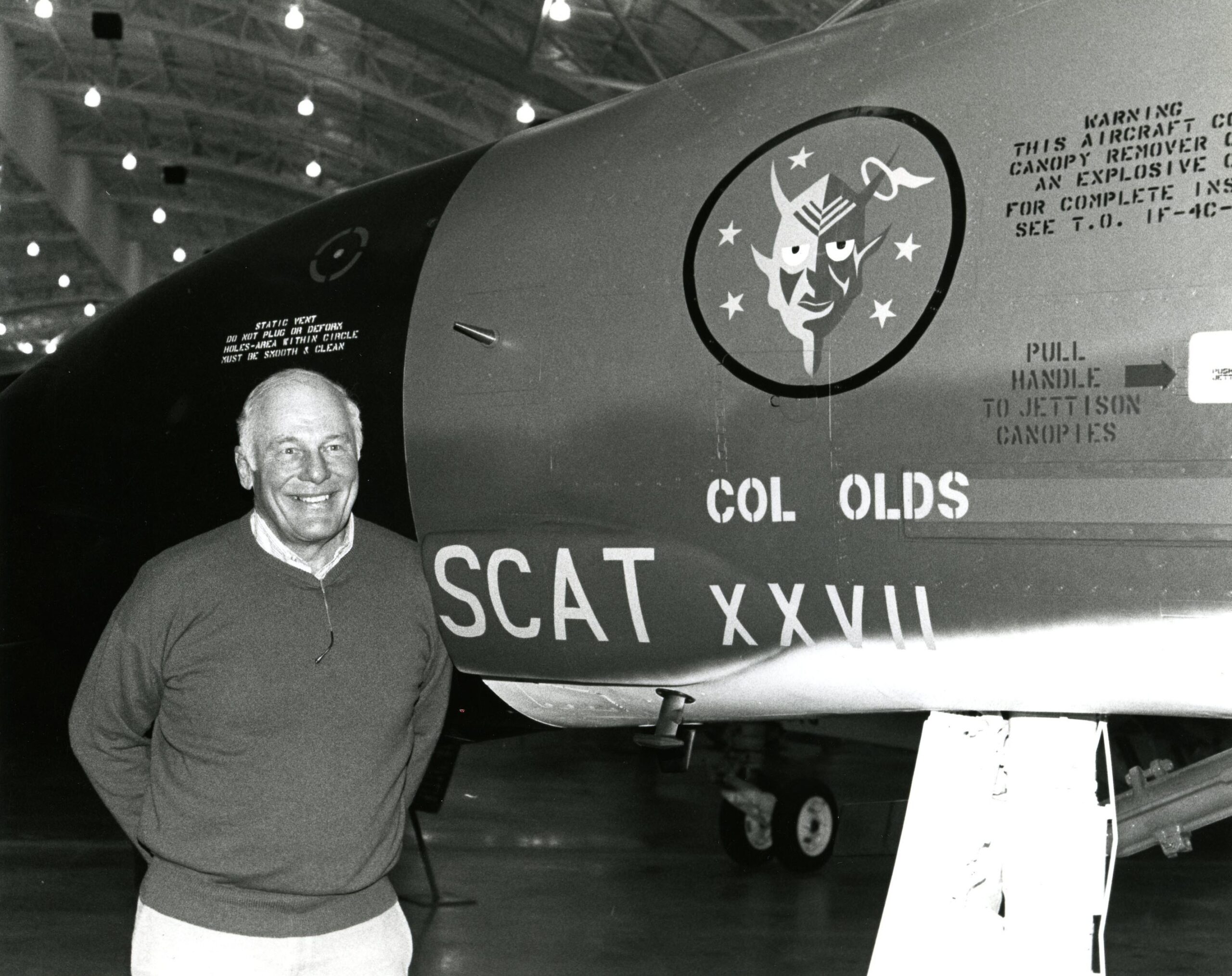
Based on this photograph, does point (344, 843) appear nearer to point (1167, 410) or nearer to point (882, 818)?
point (1167, 410)

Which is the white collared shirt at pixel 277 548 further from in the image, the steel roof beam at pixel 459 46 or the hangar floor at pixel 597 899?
the steel roof beam at pixel 459 46

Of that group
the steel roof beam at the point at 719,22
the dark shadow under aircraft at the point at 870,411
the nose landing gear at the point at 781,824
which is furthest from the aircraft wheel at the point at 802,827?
the steel roof beam at the point at 719,22

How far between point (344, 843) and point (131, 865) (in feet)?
19.7

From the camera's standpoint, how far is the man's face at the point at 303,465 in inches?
102

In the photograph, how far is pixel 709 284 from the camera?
3.30 m

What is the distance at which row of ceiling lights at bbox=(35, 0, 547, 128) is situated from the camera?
53.5ft

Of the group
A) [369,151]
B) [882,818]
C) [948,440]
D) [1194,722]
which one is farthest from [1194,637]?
[369,151]

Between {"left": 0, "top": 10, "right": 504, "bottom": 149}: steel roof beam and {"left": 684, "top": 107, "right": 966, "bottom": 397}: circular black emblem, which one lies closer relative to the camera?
{"left": 684, "top": 107, "right": 966, "bottom": 397}: circular black emblem

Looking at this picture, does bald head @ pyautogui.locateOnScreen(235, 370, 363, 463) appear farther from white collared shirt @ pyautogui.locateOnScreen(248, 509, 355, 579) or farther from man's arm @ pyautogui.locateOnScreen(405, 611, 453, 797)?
man's arm @ pyautogui.locateOnScreen(405, 611, 453, 797)

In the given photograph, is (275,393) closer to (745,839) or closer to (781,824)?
(781,824)

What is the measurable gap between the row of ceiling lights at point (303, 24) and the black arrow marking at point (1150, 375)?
1428 cm

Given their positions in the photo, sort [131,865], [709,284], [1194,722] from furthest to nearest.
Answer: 1. [1194,722]
2. [131,865]
3. [709,284]

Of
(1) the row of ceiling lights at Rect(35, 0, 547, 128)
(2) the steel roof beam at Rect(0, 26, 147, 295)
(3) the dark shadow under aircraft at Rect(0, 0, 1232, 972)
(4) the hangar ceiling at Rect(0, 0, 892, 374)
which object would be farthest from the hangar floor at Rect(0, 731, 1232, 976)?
(2) the steel roof beam at Rect(0, 26, 147, 295)

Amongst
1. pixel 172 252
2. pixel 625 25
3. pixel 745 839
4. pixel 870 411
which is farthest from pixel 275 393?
pixel 172 252
